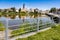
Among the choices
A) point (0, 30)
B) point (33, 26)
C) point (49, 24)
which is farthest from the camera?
point (49, 24)

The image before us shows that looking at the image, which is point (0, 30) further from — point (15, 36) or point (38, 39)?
point (38, 39)

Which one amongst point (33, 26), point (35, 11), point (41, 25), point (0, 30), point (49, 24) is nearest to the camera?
point (0, 30)

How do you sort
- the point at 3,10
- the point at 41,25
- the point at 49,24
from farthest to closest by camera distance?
the point at 3,10 < the point at 49,24 < the point at 41,25

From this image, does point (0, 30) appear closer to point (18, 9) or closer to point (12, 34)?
point (12, 34)

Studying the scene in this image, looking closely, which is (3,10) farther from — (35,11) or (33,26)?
(33,26)

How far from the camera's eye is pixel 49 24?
7.08m

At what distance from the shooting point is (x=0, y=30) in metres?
4.51

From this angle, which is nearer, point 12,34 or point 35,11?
point 12,34

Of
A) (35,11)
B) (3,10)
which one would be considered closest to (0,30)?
(3,10)

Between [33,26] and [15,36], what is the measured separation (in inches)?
55.6

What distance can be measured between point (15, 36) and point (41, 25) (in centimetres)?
216

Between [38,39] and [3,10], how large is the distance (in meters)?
7.98

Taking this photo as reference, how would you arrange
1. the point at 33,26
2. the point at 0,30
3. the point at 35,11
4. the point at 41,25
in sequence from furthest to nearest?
the point at 35,11, the point at 41,25, the point at 33,26, the point at 0,30

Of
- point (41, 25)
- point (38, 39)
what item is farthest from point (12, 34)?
point (41, 25)
